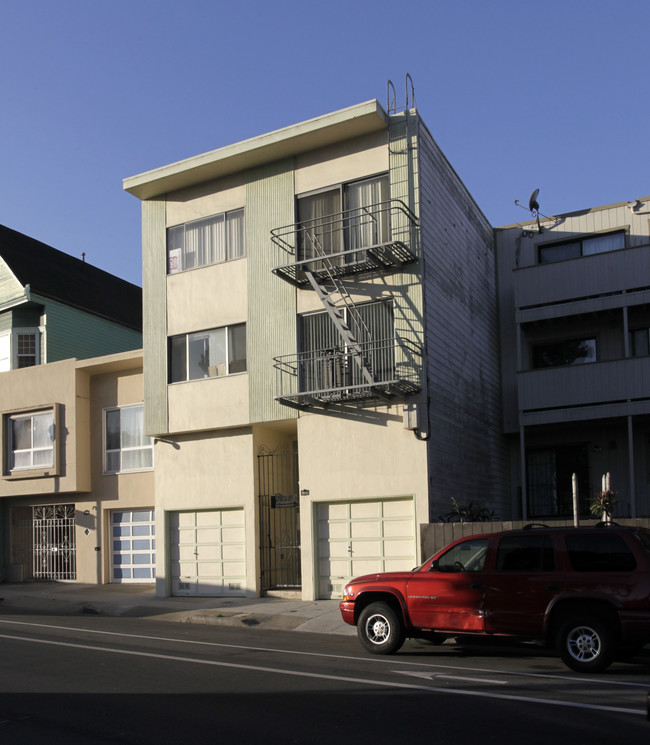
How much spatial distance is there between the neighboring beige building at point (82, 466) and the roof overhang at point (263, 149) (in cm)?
457

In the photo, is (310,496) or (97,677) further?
(310,496)

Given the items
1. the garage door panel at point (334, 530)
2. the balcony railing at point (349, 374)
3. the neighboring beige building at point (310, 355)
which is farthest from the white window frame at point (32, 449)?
the garage door panel at point (334, 530)

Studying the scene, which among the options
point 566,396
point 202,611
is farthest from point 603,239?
point 202,611

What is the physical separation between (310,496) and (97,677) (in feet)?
31.1

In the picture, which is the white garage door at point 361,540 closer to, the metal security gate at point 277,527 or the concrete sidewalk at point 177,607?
the concrete sidewalk at point 177,607

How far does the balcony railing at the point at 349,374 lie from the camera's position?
57.1 ft

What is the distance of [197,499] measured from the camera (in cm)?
2030

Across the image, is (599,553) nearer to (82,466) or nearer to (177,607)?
(177,607)

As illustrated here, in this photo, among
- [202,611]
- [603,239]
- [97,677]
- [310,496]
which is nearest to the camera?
[97,677]

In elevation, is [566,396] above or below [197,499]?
above

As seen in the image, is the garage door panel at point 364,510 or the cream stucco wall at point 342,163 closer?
the garage door panel at point 364,510

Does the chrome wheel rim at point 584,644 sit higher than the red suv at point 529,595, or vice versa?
the red suv at point 529,595

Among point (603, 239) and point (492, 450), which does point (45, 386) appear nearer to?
point (492, 450)

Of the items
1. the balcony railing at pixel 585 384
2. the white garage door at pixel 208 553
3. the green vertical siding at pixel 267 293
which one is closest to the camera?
the green vertical siding at pixel 267 293
